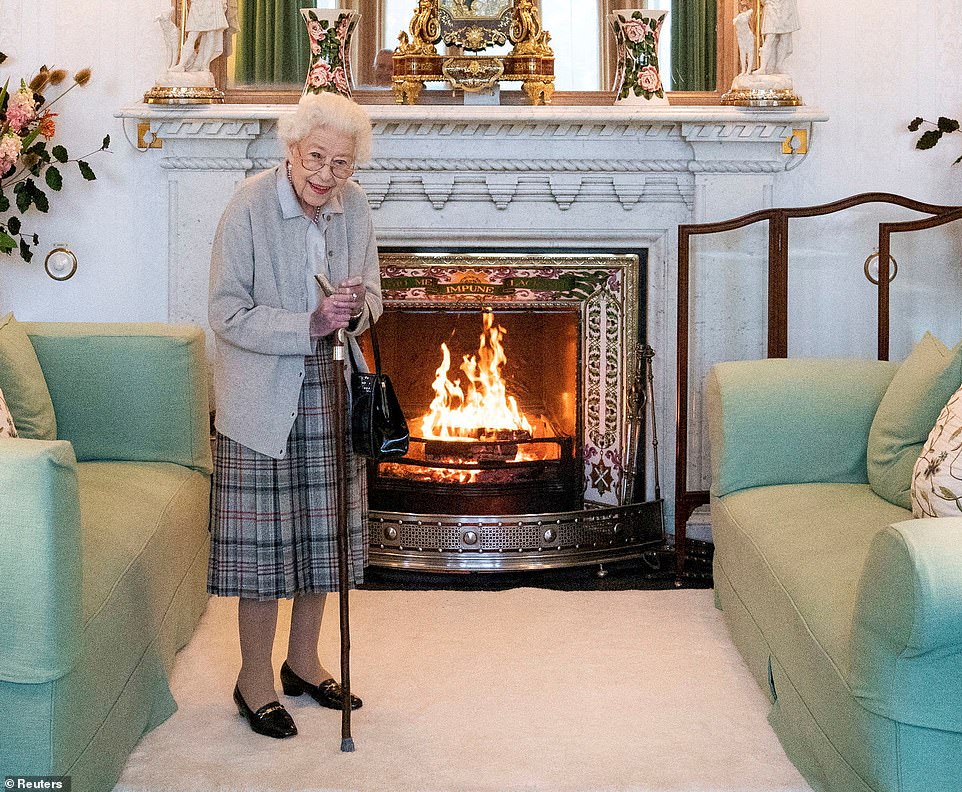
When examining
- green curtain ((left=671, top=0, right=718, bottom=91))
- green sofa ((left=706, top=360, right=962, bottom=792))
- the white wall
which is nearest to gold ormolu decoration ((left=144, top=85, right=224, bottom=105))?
the white wall

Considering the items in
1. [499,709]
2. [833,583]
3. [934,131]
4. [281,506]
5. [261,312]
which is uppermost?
[934,131]

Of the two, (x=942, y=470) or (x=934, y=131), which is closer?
(x=942, y=470)

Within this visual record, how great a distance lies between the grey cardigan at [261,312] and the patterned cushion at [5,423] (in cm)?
50

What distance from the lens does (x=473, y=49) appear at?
13.1ft

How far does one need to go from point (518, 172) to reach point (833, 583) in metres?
2.07

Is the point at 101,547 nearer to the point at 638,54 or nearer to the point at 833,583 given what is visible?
the point at 833,583

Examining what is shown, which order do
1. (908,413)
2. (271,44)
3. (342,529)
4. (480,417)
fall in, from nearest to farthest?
(342,529) < (908,413) < (271,44) < (480,417)

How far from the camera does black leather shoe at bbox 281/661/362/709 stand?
8.94ft

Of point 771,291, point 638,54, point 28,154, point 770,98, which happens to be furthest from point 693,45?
point 28,154

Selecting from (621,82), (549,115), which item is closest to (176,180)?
(549,115)

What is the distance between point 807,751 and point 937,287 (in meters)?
2.22

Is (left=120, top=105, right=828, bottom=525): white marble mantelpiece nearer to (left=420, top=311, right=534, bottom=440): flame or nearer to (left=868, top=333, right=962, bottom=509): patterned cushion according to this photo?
(left=420, top=311, right=534, bottom=440): flame

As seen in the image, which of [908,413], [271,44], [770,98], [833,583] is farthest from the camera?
[271,44]

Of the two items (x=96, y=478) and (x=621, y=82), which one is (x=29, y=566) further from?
(x=621, y=82)
